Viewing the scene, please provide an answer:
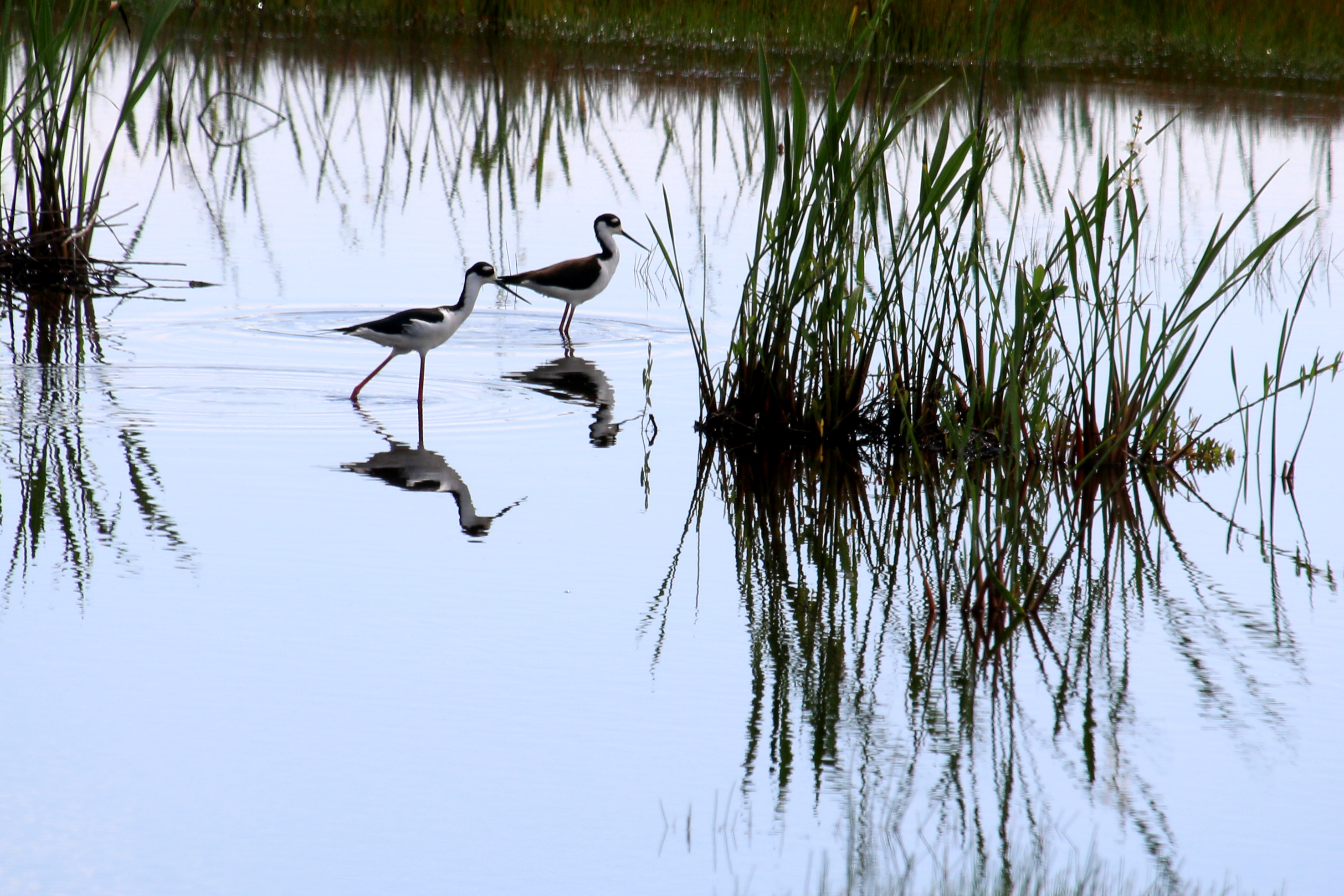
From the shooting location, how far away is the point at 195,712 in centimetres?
338

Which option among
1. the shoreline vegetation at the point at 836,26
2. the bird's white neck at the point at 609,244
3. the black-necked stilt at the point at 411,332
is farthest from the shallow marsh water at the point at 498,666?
the shoreline vegetation at the point at 836,26

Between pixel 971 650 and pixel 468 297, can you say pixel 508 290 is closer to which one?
pixel 468 297

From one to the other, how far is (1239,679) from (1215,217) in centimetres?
756

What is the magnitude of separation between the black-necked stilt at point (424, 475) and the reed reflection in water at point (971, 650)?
64 cm

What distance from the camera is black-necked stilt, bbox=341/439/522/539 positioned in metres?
4.82

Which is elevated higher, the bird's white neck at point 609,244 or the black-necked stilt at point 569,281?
the bird's white neck at point 609,244

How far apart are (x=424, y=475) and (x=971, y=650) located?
2.17m

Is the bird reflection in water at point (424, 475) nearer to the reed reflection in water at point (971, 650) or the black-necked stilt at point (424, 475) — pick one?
the black-necked stilt at point (424, 475)

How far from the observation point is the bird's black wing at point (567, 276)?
8.45 metres

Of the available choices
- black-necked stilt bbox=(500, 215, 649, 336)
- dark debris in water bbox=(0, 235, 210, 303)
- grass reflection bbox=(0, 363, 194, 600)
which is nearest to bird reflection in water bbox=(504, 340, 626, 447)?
black-necked stilt bbox=(500, 215, 649, 336)

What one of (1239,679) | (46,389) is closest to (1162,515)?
(1239,679)

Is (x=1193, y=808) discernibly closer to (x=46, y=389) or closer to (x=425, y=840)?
(x=425, y=840)

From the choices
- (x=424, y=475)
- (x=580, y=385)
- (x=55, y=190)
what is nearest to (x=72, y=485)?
(x=424, y=475)

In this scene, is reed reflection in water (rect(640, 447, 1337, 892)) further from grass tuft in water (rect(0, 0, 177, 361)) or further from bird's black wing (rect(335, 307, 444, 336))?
grass tuft in water (rect(0, 0, 177, 361))
